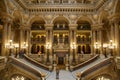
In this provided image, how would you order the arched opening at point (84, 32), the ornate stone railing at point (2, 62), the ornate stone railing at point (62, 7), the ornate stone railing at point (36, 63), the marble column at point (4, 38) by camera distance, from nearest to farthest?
the ornate stone railing at point (2, 62) → the marble column at point (4, 38) → the ornate stone railing at point (36, 63) → the ornate stone railing at point (62, 7) → the arched opening at point (84, 32)

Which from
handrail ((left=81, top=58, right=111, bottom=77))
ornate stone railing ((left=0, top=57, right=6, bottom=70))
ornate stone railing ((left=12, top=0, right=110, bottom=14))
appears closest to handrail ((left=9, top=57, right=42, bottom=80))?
ornate stone railing ((left=0, top=57, right=6, bottom=70))

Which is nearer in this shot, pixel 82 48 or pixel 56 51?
pixel 56 51

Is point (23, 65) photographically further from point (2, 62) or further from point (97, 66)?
point (97, 66)

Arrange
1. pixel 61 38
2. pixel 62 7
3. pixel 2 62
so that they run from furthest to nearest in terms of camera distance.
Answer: pixel 61 38
pixel 62 7
pixel 2 62

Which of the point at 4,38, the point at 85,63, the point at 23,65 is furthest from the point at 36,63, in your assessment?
the point at 85,63

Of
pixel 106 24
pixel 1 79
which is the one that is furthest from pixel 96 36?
pixel 1 79

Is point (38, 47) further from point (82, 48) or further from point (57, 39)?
point (82, 48)

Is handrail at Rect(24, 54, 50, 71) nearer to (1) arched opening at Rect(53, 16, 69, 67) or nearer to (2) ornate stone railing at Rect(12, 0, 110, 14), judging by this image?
(1) arched opening at Rect(53, 16, 69, 67)

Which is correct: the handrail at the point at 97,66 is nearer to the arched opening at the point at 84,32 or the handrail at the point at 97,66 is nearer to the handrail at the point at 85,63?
the handrail at the point at 85,63

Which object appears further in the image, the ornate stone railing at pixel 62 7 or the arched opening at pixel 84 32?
the arched opening at pixel 84 32

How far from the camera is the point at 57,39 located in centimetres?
3000

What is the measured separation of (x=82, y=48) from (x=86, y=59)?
613 centimetres

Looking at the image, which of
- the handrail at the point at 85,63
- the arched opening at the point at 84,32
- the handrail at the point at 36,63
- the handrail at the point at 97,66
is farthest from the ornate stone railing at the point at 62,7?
the handrail at the point at 97,66

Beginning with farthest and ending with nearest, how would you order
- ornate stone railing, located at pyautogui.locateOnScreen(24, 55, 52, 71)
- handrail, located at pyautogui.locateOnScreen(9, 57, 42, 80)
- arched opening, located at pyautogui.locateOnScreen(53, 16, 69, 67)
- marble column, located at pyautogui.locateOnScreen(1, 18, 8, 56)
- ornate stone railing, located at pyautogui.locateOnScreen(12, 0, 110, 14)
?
arched opening, located at pyautogui.locateOnScreen(53, 16, 69, 67)
ornate stone railing, located at pyautogui.locateOnScreen(12, 0, 110, 14)
ornate stone railing, located at pyautogui.locateOnScreen(24, 55, 52, 71)
marble column, located at pyautogui.locateOnScreen(1, 18, 8, 56)
handrail, located at pyautogui.locateOnScreen(9, 57, 42, 80)
